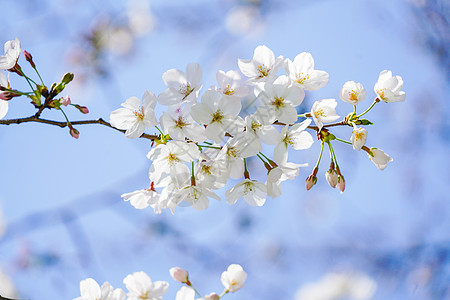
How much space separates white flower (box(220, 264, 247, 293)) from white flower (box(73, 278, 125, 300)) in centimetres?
28

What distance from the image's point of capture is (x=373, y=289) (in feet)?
11.2

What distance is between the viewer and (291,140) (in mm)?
987

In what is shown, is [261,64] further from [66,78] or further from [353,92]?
[66,78]

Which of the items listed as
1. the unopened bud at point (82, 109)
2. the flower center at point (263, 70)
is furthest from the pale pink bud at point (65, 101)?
the flower center at point (263, 70)

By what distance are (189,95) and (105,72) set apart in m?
2.57

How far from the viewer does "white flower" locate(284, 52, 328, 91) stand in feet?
3.36

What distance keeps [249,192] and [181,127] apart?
30 centimetres

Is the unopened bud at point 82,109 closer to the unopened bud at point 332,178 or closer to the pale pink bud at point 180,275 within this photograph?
the pale pink bud at point 180,275

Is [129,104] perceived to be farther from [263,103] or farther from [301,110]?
[301,110]

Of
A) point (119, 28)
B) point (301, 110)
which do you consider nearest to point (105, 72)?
point (119, 28)

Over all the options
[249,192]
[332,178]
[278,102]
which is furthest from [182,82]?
[332,178]

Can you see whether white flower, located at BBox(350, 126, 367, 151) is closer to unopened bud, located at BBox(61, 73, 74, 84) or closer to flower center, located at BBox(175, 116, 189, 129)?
flower center, located at BBox(175, 116, 189, 129)

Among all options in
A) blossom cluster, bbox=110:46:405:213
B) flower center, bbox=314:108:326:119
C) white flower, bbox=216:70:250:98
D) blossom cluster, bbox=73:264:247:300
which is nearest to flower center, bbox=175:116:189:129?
blossom cluster, bbox=110:46:405:213

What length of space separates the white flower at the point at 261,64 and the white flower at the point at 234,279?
21.5 inches
